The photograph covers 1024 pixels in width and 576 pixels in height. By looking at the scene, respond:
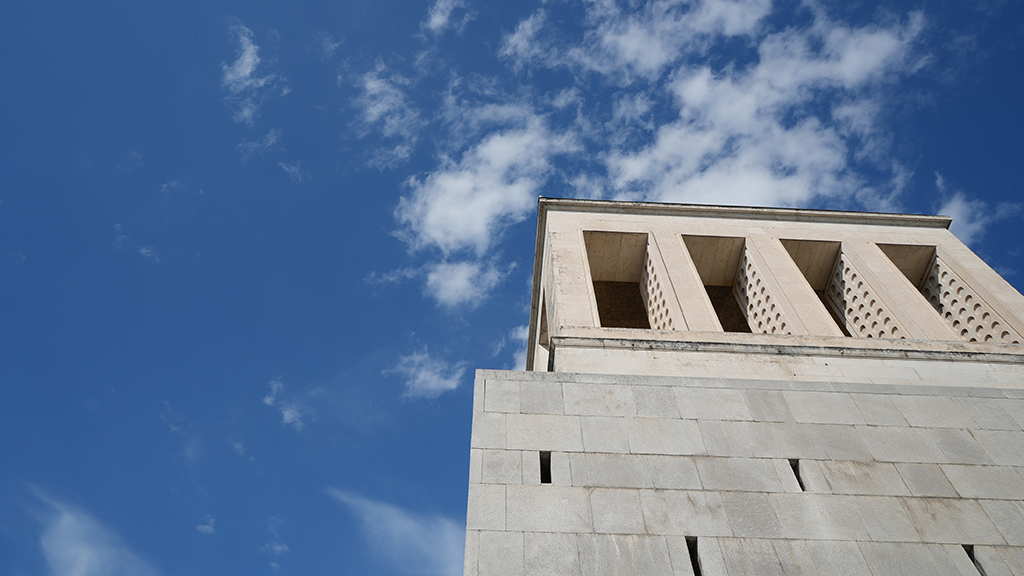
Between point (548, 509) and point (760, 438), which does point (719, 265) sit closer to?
point (760, 438)

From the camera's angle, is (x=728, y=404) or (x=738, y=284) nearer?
(x=728, y=404)

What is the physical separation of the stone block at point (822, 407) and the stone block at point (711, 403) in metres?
0.82

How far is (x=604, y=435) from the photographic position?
34.6 ft

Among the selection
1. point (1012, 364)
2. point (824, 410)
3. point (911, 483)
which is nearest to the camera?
point (911, 483)

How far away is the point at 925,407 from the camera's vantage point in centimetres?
1148

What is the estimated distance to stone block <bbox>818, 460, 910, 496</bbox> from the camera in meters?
9.76

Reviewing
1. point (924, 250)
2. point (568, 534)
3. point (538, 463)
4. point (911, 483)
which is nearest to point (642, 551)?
point (568, 534)

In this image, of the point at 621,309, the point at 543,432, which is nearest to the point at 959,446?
the point at 543,432

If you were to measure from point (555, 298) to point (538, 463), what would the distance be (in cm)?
612

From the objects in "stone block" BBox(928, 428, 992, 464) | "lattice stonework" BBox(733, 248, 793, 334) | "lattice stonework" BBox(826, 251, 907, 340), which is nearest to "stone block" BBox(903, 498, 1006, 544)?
"stone block" BBox(928, 428, 992, 464)

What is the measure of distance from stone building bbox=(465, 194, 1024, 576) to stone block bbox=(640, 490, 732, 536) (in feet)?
0.09

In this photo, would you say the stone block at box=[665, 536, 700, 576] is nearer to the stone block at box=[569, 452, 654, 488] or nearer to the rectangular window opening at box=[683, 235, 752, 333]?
the stone block at box=[569, 452, 654, 488]

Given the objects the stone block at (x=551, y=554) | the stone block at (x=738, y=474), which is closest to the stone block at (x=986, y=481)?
the stone block at (x=738, y=474)

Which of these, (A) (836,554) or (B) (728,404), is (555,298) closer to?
(B) (728,404)
